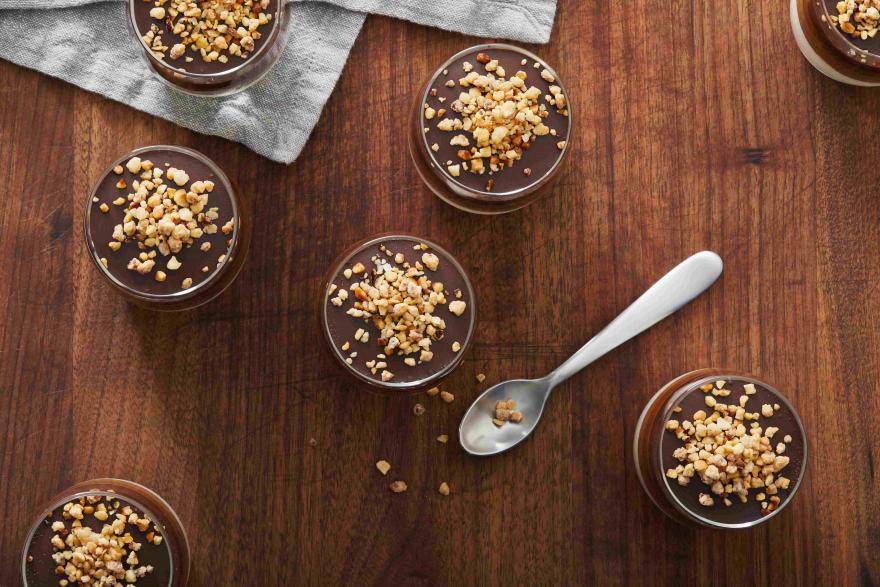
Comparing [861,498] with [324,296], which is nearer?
[324,296]

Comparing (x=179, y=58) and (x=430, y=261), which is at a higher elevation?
(x=179, y=58)

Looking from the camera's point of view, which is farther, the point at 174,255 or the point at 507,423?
the point at 507,423

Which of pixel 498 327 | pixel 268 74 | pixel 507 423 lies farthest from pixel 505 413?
pixel 268 74

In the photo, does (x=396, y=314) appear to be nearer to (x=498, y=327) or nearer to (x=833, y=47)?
(x=498, y=327)

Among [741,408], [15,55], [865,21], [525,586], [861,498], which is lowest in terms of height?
[525,586]

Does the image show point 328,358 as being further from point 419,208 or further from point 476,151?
point 476,151

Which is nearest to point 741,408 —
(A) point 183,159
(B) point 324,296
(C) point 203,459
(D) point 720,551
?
(D) point 720,551
